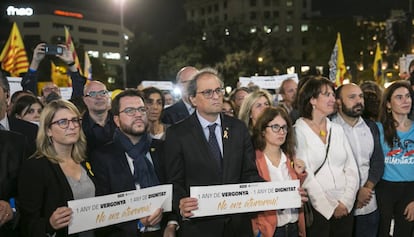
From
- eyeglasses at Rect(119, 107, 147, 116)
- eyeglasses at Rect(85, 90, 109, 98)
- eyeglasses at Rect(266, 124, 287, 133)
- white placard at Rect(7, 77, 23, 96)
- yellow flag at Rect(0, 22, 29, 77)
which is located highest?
yellow flag at Rect(0, 22, 29, 77)

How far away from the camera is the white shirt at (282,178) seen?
4.84 m

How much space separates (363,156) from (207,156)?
6.88 ft

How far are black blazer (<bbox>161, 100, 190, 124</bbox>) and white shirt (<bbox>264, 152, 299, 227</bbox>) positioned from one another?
2.01m

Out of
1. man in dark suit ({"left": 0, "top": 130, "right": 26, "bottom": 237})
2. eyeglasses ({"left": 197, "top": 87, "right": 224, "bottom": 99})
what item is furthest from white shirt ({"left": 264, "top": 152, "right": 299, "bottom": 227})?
man in dark suit ({"left": 0, "top": 130, "right": 26, "bottom": 237})

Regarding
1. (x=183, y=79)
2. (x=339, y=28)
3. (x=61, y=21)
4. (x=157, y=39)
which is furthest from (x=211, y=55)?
(x=61, y=21)

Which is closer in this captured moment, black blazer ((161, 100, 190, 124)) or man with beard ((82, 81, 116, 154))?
man with beard ((82, 81, 116, 154))

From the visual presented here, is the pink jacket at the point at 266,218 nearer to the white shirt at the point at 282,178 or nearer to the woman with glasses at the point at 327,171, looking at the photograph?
the white shirt at the point at 282,178

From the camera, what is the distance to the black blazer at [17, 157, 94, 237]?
157 inches

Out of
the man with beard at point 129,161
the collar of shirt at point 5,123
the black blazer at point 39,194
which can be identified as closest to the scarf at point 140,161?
the man with beard at point 129,161

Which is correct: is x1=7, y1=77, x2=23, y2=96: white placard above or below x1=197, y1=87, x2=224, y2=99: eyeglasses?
above

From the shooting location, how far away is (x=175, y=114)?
22.4 ft

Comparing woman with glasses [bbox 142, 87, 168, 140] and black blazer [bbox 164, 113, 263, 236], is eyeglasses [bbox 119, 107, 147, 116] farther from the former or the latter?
woman with glasses [bbox 142, 87, 168, 140]

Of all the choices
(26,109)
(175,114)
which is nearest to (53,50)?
(26,109)

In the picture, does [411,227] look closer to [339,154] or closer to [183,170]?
[339,154]
